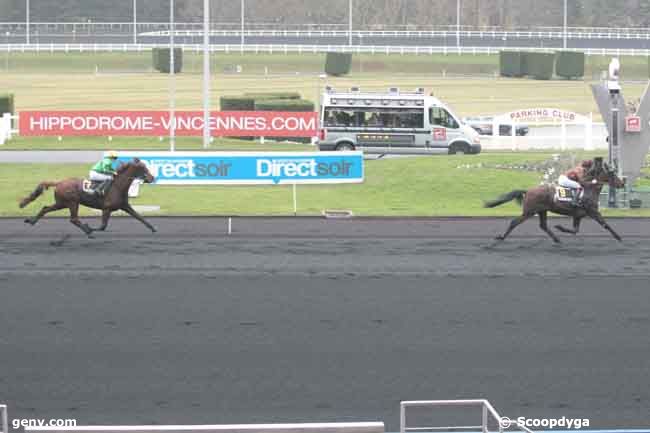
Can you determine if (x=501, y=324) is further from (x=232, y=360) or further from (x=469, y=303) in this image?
(x=232, y=360)

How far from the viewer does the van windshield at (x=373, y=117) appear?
1323 inches

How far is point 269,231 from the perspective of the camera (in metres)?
21.0

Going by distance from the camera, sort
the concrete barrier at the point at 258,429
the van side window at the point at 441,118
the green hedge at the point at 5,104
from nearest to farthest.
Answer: the concrete barrier at the point at 258,429, the van side window at the point at 441,118, the green hedge at the point at 5,104

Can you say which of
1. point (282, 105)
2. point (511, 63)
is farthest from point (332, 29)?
point (282, 105)

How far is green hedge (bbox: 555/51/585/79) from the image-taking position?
68.1 m

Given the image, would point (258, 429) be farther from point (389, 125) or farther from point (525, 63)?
point (525, 63)

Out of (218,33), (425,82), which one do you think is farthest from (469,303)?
(218,33)

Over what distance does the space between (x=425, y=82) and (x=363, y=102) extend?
3312 centimetres

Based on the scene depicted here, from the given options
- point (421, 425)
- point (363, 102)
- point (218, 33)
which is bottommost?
point (421, 425)

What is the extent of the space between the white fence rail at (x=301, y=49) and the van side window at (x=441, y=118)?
40976 mm

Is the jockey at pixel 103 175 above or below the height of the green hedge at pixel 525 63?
below

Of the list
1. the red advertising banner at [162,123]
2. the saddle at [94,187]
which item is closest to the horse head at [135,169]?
the saddle at [94,187]

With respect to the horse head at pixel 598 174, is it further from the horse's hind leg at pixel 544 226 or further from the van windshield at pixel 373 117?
the van windshield at pixel 373 117

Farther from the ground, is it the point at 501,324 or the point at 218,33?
the point at 218,33
